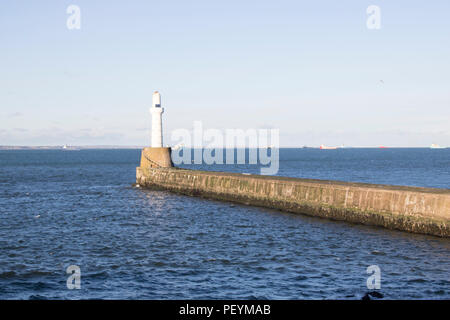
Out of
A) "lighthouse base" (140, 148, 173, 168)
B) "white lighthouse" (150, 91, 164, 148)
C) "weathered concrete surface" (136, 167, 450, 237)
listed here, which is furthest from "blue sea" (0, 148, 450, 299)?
"white lighthouse" (150, 91, 164, 148)

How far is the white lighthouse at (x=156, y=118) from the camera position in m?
50.4

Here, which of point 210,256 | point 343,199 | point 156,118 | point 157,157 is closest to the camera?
point 210,256

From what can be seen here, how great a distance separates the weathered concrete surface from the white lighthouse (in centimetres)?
1033

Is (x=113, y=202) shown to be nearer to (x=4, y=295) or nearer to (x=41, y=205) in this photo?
(x=41, y=205)

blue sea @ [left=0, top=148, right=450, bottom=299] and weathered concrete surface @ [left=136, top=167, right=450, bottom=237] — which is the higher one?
weathered concrete surface @ [left=136, top=167, right=450, bottom=237]

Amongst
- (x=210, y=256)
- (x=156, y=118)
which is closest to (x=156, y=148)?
(x=156, y=118)

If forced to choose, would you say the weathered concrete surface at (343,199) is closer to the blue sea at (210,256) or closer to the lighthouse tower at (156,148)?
the blue sea at (210,256)

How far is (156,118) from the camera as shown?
5047cm

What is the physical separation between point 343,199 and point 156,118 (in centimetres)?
2859

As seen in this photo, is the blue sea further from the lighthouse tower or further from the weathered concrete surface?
the lighthouse tower

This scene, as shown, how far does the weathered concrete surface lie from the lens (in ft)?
70.0

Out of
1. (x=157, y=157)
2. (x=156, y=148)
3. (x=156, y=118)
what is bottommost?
(x=157, y=157)

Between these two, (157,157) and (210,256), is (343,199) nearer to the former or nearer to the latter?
(210,256)
